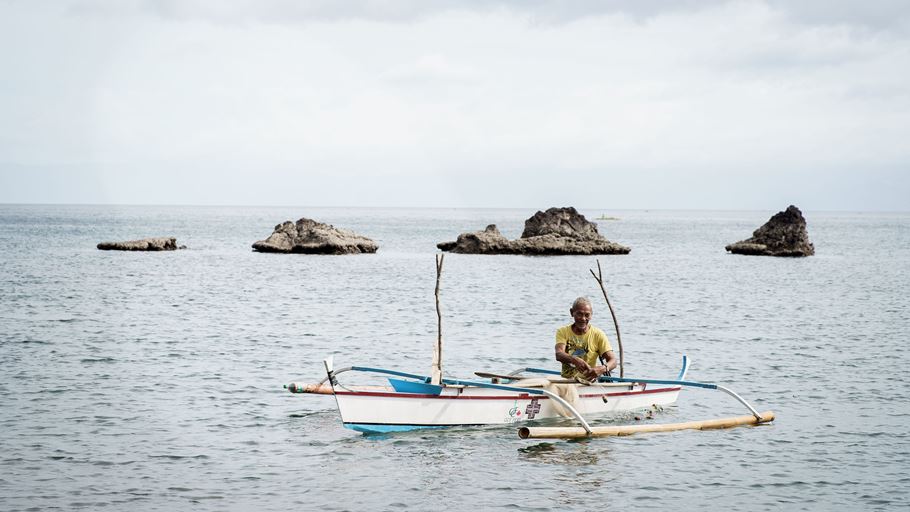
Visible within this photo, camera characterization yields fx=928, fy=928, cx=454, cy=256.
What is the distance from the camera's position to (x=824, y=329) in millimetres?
35250

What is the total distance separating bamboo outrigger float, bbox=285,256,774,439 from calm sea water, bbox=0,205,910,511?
30cm

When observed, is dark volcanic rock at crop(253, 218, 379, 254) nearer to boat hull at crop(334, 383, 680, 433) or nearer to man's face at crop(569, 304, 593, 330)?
boat hull at crop(334, 383, 680, 433)

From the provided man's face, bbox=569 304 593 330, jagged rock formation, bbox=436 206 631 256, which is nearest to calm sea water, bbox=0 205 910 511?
man's face, bbox=569 304 593 330

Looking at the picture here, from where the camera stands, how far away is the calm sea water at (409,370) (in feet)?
45.2

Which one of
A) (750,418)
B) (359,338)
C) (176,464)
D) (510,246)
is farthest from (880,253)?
(176,464)

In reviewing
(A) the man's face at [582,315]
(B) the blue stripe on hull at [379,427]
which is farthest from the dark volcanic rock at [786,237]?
(B) the blue stripe on hull at [379,427]

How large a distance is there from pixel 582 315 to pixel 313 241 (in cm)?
6658

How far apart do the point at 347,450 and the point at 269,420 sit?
9.59ft

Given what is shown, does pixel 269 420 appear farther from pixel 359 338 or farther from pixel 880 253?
pixel 880 253

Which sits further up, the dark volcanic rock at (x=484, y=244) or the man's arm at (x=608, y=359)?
the dark volcanic rock at (x=484, y=244)

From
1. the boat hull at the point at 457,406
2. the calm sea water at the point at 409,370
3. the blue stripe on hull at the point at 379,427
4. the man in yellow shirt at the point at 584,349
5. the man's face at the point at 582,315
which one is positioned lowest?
the calm sea water at the point at 409,370

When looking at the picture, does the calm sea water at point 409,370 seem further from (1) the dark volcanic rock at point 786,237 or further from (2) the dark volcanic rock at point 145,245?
(1) the dark volcanic rock at point 786,237

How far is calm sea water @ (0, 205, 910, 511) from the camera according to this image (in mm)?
13789

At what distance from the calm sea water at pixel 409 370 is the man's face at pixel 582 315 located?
2.12 m
